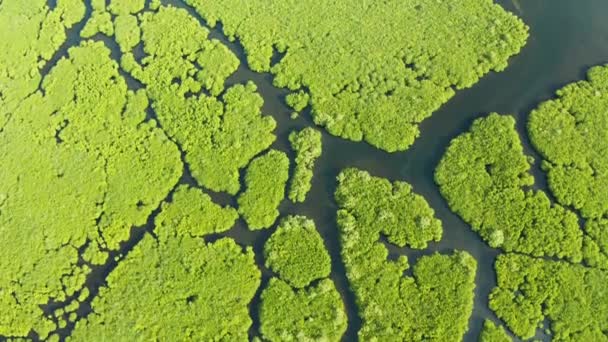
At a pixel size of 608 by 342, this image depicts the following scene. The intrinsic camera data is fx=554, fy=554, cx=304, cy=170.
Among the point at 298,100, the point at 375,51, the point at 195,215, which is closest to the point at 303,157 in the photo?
the point at 298,100

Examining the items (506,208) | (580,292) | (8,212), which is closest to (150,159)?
(8,212)

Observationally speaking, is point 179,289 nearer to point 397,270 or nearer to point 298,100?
point 397,270

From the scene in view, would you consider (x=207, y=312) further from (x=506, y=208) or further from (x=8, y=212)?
(x=506, y=208)

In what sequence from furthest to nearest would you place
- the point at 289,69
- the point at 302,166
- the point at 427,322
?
the point at 289,69 < the point at 302,166 < the point at 427,322

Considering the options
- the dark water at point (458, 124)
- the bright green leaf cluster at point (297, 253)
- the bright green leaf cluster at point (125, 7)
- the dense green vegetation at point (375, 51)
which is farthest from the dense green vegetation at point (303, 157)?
the bright green leaf cluster at point (125, 7)

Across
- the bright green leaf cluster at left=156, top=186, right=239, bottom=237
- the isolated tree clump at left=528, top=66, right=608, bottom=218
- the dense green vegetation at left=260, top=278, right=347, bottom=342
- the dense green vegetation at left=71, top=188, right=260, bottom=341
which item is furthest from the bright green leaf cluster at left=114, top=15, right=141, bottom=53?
the isolated tree clump at left=528, top=66, right=608, bottom=218

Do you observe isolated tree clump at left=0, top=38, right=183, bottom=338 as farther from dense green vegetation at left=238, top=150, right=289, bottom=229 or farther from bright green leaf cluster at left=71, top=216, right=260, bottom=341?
dense green vegetation at left=238, top=150, right=289, bottom=229

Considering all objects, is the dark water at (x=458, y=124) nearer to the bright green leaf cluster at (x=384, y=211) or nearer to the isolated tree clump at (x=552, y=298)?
the bright green leaf cluster at (x=384, y=211)
